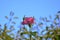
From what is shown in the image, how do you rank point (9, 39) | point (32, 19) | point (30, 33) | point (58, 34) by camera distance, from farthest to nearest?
point (9, 39), point (32, 19), point (30, 33), point (58, 34)

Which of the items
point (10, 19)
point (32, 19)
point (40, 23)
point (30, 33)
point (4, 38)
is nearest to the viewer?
point (30, 33)

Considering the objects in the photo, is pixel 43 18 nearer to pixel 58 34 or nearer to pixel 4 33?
pixel 4 33

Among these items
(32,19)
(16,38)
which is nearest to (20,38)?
(16,38)

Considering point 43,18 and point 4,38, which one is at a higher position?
point 43,18

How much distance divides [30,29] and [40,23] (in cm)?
106

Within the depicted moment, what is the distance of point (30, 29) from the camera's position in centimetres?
199

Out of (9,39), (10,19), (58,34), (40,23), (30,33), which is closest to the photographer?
(58,34)

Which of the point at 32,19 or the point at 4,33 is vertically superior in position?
the point at 32,19

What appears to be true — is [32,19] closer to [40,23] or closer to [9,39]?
[9,39]

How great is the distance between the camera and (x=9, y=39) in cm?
263

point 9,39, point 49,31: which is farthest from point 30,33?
point 9,39

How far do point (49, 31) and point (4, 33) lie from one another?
110 centimetres

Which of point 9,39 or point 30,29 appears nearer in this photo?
point 30,29

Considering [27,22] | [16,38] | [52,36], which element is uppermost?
[27,22]
